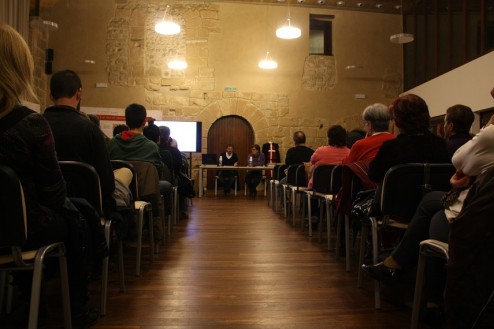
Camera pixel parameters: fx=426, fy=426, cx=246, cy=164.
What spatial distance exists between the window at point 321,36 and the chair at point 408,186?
9637mm

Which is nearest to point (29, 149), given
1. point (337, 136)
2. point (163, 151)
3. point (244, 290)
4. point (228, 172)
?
point (244, 290)

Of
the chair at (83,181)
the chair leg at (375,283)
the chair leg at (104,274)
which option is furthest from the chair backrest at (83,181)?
→ the chair leg at (375,283)

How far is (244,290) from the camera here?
A: 2416mm

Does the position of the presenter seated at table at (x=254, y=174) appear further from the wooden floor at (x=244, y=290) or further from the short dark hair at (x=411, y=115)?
the short dark hair at (x=411, y=115)

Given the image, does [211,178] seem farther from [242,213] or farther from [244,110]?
[242,213]

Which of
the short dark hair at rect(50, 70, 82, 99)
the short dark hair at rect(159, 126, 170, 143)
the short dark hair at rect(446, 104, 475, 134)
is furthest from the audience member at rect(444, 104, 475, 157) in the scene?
the short dark hair at rect(159, 126, 170, 143)

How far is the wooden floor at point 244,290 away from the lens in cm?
194

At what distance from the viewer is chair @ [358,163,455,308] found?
1.99m

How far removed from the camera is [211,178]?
10.8 meters

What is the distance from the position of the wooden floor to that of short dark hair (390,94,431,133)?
3.03 feet

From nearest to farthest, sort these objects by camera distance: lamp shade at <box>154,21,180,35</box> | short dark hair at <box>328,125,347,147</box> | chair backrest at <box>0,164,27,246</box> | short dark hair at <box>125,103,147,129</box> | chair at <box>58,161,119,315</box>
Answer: chair backrest at <box>0,164,27,246</box>, chair at <box>58,161,119,315</box>, short dark hair at <box>125,103,147,129</box>, short dark hair at <box>328,125,347,147</box>, lamp shade at <box>154,21,180,35</box>

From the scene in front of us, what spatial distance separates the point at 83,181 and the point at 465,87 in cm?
829

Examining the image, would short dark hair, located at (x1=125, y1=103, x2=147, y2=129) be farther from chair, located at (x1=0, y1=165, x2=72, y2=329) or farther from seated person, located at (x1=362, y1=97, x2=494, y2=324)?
seated person, located at (x1=362, y1=97, x2=494, y2=324)

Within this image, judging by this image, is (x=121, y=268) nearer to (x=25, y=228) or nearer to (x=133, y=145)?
(x=133, y=145)
